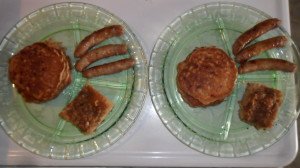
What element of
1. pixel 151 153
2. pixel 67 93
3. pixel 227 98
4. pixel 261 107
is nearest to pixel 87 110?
pixel 67 93

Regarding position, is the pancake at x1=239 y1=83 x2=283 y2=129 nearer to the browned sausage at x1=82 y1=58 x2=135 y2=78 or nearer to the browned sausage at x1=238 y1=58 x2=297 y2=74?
the browned sausage at x1=238 y1=58 x2=297 y2=74

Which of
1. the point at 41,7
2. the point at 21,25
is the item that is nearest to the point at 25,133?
the point at 21,25

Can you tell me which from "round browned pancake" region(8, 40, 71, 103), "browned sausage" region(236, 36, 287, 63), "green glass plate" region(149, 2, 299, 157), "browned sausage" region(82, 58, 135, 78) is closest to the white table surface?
"green glass plate" region(149, 2, 299, 157)

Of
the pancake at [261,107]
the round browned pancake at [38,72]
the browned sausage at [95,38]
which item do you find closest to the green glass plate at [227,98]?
the pancake at [261,107]

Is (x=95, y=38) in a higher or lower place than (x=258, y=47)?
higher

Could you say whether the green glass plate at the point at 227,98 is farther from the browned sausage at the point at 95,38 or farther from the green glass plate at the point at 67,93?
the browned sausage at the point at 95,38

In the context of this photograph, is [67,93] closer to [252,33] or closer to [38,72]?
[38,72]
